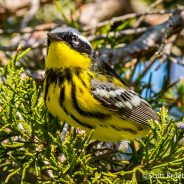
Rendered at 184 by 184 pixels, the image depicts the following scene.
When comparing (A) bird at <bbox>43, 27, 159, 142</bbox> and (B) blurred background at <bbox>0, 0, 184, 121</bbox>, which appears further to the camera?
(B) blurred background at <bbox>0, 0, 184, 121</bbox>

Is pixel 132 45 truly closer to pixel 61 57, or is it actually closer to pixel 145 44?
pixel 145 44

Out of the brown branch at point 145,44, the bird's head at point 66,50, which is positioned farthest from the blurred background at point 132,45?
the bird's head at point 66,50

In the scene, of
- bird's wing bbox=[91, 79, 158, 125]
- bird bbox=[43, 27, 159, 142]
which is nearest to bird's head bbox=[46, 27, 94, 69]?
bird bbox=[43, 27, 159, 142]

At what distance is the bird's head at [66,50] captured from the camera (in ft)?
10.9

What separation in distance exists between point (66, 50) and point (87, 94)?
317 millimetres

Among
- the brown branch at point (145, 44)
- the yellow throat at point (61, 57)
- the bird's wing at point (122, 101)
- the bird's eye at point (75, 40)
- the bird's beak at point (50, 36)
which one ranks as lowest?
the bird's wing at point (122, 101)

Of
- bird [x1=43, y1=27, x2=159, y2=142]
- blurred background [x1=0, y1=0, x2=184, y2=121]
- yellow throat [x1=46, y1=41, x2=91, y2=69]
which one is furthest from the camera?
blurred background [x1=0, y1=0, x2=184, y2=121]

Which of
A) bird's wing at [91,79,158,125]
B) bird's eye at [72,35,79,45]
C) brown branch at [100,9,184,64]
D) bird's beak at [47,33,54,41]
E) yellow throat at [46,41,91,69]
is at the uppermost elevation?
brown branch at [100,9,184,64]

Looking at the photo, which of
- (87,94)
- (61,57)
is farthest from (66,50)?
(87,94)

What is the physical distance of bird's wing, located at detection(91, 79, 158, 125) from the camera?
3338 millimetres

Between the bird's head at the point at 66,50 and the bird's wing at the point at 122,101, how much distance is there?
6.6 inches

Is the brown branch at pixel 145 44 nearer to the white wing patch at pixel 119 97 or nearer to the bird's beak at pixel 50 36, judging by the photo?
the white wing patch at pixel 119 97

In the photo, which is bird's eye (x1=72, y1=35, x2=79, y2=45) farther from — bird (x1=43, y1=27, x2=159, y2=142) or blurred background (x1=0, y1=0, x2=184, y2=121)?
blurred background (x1=0, y1=0, x2=184, y2=121)

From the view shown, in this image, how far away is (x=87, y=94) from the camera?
328 centimetres
